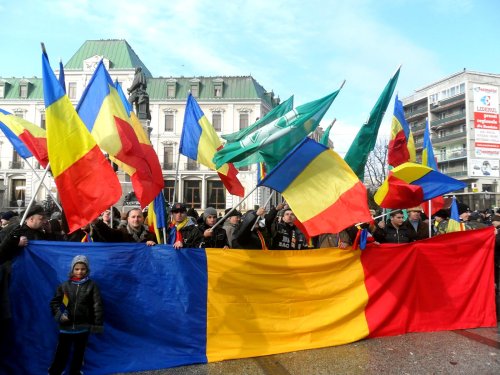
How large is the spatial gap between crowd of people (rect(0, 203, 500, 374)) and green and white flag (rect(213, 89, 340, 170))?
2.24ft

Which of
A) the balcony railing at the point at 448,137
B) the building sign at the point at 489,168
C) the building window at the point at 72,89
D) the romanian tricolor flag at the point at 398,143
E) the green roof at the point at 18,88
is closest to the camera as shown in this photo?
→ the romanian tricolor flag at the point at 398,143

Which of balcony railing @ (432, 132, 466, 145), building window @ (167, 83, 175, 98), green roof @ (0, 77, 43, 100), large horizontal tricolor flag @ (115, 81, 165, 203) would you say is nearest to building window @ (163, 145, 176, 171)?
building window @ (167, 83, 175, 98)

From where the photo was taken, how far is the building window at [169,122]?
4944 centimetres

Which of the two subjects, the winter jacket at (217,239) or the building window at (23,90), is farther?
the building window at (23,90)

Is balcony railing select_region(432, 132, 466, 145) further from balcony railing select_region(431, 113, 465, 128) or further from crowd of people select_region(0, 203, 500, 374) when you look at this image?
crowd of people select_region(0, 203, 500, 374)

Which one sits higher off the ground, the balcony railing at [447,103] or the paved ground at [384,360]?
the balcony railing at [447,103]

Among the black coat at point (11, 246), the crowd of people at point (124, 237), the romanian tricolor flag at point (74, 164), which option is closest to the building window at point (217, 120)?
the crowd of people at point (124, 237)

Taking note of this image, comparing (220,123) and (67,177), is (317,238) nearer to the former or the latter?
(67,177)

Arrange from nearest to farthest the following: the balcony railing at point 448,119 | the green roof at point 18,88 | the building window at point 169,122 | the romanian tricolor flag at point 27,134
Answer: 1. the romanian tricolor flag at point 27,134
2. the green roof at point 18,88
3. the building window at point 169,122
4. the balcony railing at point 448,119

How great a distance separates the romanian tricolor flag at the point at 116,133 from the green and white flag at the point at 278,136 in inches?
36.8

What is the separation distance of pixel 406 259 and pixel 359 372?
199 centimetres

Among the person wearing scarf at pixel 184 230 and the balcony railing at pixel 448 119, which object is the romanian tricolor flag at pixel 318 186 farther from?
the balcony railing at pixel 448 119

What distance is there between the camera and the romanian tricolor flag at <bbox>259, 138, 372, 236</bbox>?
4711 millimetres

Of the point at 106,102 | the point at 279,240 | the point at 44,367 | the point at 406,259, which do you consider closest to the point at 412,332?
the point at 406,259
